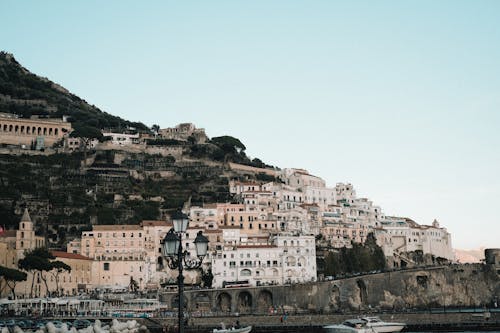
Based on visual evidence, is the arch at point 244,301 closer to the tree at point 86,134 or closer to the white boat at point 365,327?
the white boat at point 365,327

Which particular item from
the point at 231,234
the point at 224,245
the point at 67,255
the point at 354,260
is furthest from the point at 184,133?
the point at 67,255

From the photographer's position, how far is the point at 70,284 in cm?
8119

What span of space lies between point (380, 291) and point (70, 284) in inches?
1499

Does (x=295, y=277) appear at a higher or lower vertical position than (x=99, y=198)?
lower

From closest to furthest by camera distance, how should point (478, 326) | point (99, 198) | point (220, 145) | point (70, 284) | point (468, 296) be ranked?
point (478, 326) → point (70, 284) → point (468, 296) → point (99, 198) → point (220, 145)

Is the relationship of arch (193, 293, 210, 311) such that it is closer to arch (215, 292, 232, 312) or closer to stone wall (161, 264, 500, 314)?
stone wall (161, 264, 500, 314)

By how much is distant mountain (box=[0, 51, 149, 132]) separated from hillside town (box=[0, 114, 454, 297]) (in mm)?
10830

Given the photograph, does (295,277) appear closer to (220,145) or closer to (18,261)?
(18,261)

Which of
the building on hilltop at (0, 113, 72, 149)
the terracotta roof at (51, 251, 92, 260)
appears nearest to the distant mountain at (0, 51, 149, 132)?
the building on hilltop at (0, 113, 72, 149)

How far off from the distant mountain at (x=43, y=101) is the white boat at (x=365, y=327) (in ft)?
283

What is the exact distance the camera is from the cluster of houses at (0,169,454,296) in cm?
8225

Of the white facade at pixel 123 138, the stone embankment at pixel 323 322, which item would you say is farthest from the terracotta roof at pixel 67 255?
the white facade at pixel 123 138

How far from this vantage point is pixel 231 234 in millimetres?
91062

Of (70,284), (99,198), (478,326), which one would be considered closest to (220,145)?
(99,198)
